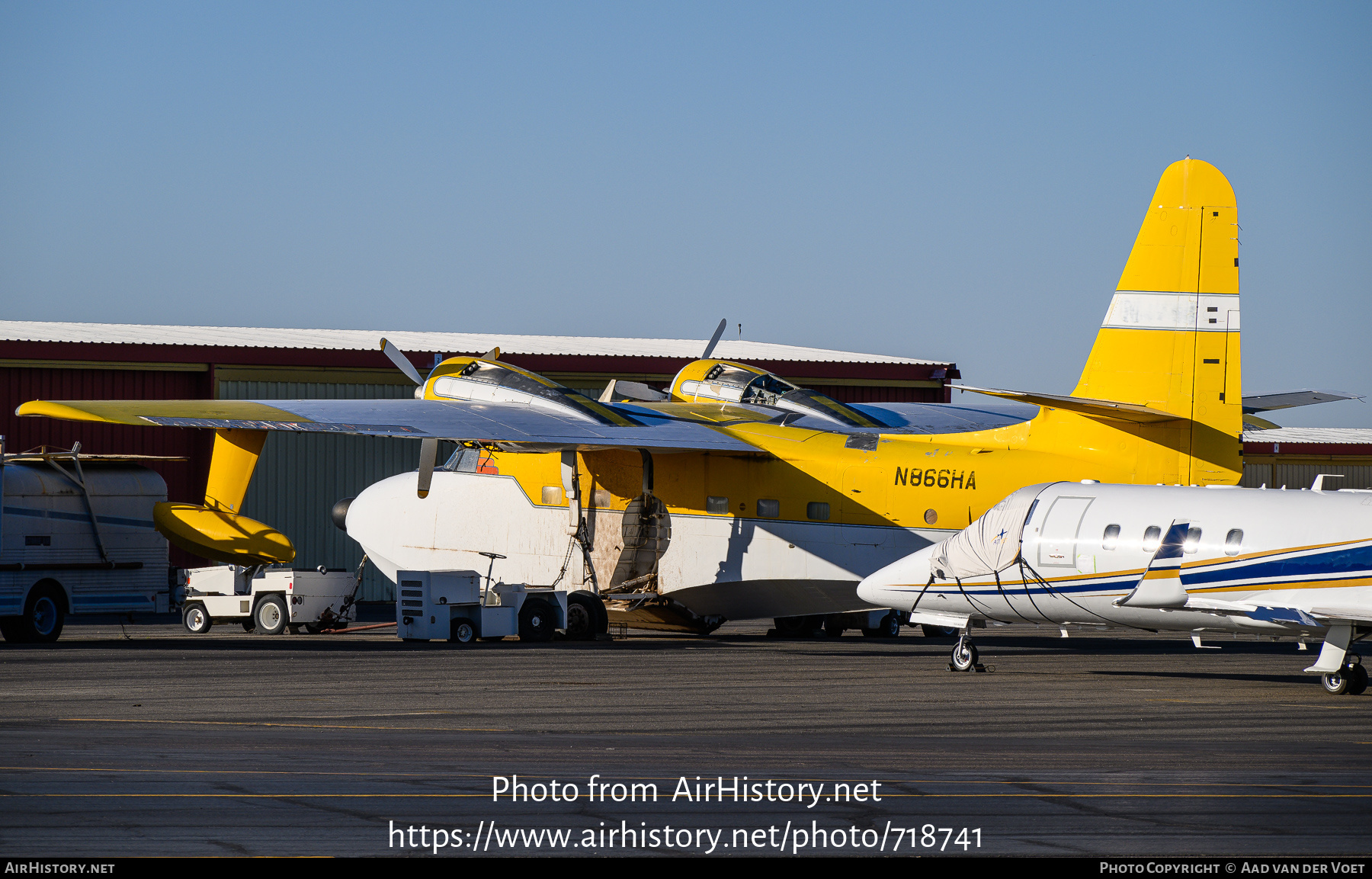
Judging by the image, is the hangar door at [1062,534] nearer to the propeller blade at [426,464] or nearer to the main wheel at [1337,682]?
the main wheel at [1337,682]

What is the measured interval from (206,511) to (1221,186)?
52.0ft

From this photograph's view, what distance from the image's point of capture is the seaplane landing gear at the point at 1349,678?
52.5ft

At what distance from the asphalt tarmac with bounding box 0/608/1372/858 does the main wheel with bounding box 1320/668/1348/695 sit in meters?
0.26

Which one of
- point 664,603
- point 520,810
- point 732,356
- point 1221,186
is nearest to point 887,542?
point 664,603

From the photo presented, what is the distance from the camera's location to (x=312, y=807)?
846cm

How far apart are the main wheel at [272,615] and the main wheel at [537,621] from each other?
4.19m

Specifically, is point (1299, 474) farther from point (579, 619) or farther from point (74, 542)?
point (74, 542)

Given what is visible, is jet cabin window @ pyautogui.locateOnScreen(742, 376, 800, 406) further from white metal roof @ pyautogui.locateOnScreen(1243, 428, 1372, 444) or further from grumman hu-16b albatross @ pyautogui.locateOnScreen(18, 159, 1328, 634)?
white metal roof @ pyautogui.locateOnScreen(1243, 428, 1372, 444)

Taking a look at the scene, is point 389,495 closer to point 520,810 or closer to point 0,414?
point 0,414

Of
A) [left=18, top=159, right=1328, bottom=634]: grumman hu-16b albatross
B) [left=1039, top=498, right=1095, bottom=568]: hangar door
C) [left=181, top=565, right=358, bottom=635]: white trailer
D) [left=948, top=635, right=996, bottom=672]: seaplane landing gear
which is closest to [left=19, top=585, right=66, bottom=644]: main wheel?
[left=18, top=159, right=1328, bottom=634]: grumman hu-16b albatross

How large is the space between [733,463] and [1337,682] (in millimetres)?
9979

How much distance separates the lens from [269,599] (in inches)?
973

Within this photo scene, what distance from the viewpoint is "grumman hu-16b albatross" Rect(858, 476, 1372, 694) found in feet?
51.6

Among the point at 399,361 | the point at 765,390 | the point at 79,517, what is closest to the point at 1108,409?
the point at 765,390
